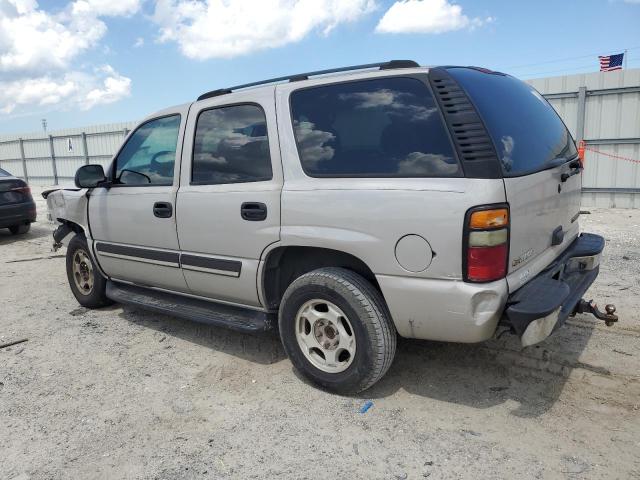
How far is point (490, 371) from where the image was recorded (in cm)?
340

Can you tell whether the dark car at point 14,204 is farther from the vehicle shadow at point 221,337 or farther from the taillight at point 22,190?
the vehicle shadow at point 221,337

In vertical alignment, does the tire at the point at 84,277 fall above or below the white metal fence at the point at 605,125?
below

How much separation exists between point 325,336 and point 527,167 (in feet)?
5.08

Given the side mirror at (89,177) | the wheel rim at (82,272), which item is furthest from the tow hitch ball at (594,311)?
the wheel rim at (82,272)

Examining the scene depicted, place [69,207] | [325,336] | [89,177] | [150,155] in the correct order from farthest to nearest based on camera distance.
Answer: [69,207] < [89,177] < [150,155] < [325,336]

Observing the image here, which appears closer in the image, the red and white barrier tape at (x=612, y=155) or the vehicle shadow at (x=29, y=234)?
the vehicle shadow at (x=29, y=234)

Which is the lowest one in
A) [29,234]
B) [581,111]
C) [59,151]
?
[29,234]

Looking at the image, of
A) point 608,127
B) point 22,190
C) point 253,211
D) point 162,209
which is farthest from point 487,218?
point 608,127

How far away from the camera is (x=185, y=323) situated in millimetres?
4652

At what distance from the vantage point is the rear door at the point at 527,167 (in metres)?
2.67

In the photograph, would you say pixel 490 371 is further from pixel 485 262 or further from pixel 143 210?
pixel 143 210

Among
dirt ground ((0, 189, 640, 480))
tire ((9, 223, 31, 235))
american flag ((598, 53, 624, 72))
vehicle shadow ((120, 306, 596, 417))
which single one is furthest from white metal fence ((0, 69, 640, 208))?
tire ((9, 223, 31, 235))

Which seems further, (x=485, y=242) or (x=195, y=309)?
(x=195, y=309)

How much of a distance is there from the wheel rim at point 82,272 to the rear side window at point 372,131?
9.62 ft
